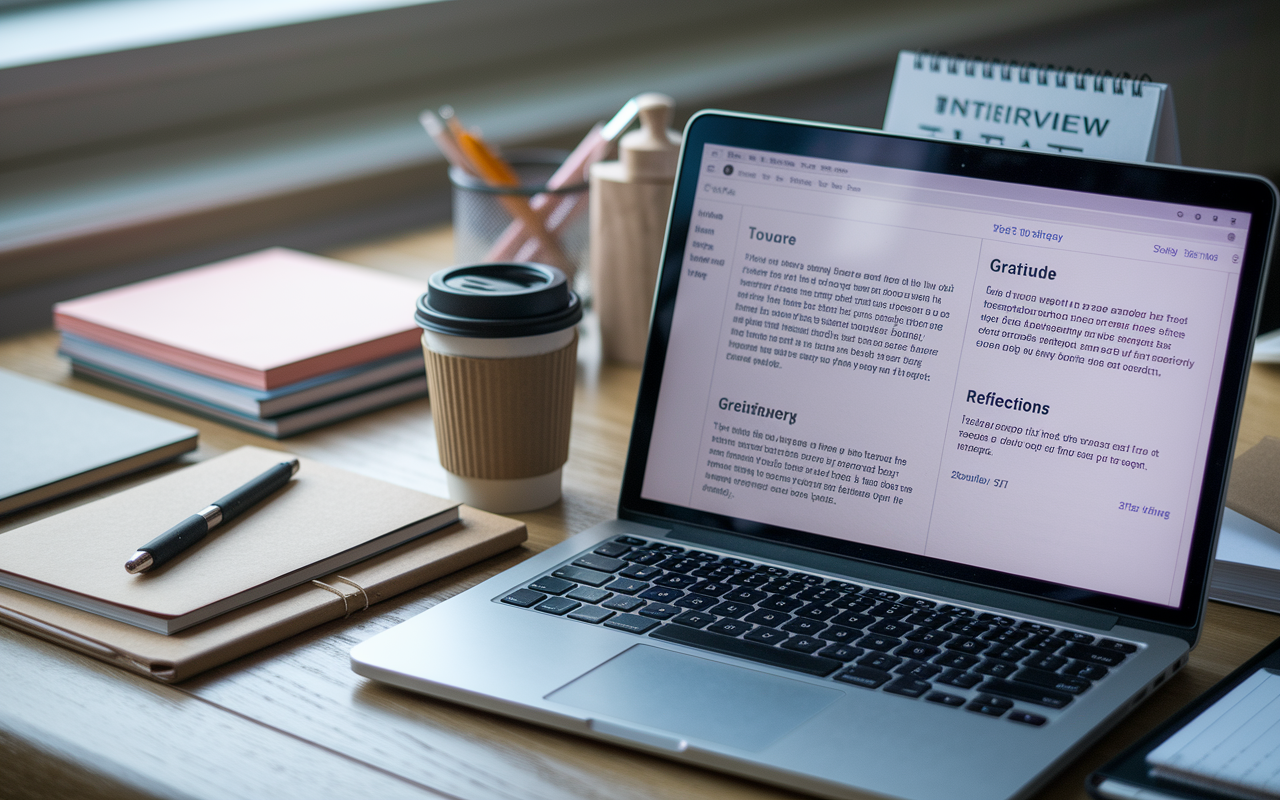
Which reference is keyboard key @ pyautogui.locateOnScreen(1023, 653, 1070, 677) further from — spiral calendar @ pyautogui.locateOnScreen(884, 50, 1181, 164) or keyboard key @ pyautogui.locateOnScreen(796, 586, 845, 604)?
spiral calendar @ pyautogui.locateOnScreen(884, 50, 1181, 164)

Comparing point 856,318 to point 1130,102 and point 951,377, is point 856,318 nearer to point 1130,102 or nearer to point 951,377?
point 951,377

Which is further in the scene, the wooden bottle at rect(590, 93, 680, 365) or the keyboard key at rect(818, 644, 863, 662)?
the wooden bottle at rect(590, 93, 680, 365)

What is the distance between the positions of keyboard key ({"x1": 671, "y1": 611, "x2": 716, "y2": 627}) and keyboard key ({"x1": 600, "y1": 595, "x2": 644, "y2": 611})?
3 centimetres

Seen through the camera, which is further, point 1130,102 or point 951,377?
point 1130,102

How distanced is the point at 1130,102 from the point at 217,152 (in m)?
1.19

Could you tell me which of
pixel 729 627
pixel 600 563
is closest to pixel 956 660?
pixel 729 627

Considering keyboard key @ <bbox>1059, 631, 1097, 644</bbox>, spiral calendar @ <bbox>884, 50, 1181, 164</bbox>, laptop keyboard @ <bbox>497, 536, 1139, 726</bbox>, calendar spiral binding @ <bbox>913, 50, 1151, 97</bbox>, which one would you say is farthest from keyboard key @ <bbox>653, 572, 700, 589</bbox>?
calendar spiral binding @ <bbox>913, 50, 1151, 97</bbox>

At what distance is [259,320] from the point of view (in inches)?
43.8

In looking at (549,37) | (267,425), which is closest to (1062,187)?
(267,425)

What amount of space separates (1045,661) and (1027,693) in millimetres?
39

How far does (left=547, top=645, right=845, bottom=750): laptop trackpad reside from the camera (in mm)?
566

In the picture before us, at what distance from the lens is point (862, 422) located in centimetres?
75

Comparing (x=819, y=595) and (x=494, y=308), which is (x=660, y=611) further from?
(x=494, y=308)

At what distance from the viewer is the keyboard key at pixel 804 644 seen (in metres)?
0.63
